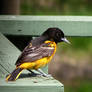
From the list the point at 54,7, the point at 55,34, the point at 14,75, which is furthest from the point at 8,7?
the point at 14,75

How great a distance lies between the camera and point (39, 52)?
17.1ft

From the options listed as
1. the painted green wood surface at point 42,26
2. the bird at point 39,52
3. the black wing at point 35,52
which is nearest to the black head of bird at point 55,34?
the bird at point 39,52

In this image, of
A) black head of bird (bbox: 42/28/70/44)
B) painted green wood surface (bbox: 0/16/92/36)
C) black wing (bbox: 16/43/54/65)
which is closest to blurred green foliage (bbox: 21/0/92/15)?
painted green wood surface (bbox: 0/16/92/36)

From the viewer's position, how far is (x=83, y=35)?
6020 mm

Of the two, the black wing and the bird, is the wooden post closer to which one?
the bird

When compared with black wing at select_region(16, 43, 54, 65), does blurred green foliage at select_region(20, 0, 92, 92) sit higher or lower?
lower

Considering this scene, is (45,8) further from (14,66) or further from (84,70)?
(14,66)

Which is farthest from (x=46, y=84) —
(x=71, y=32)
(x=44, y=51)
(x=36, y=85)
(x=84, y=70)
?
(x=84, y=70)

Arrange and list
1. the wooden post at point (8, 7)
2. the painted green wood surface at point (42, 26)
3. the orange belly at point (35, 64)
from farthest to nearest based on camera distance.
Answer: the wooden post at point (8, 7) < the painted green wood surface at point (42, 26) < the orange belly at point (35, 64)

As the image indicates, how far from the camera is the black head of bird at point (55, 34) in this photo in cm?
555

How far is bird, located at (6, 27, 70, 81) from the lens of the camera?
4969 mm

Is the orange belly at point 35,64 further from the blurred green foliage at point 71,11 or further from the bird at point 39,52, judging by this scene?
the blurred green foliage at point 71,11

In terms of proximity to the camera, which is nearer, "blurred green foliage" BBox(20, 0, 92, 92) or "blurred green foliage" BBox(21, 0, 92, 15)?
"blurred green foliage" BBox(20, 0, 92, 92)

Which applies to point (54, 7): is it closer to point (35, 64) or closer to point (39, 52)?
point (39, 52)
